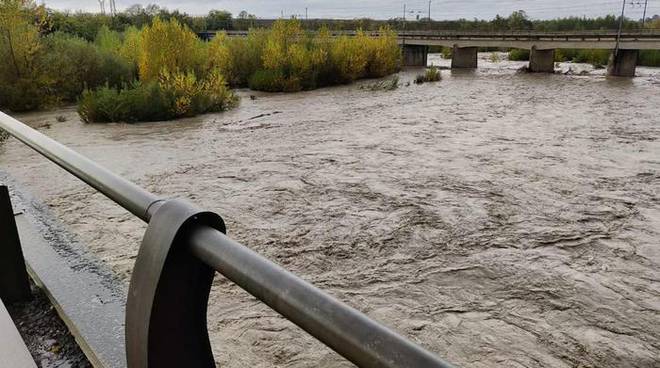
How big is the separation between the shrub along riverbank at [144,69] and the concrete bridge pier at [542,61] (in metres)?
11.1

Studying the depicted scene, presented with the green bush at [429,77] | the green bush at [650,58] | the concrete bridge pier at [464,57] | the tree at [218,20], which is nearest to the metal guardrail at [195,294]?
the green bush at [429,77]

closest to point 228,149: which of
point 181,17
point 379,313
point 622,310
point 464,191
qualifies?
point 464,191

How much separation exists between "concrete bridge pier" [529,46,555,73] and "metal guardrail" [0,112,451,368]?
28.0m

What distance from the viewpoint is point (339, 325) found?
72 centimetres

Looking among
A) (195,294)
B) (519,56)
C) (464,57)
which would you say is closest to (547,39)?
(464,57)

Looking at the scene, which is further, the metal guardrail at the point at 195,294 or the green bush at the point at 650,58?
the green bush at the point at 650,58

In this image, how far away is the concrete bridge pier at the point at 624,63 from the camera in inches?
938

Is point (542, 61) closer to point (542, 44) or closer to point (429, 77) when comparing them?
point (542, 44)

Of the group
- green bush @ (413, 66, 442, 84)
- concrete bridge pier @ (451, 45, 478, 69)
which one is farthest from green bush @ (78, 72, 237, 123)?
concrete bridge pier @ (451, 45, 478, 69)

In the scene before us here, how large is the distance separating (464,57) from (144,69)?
20767mm

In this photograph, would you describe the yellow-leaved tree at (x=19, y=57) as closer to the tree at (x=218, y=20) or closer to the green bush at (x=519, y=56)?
the green bush at (x=519, y=56)

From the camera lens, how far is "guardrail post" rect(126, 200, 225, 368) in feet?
3.29

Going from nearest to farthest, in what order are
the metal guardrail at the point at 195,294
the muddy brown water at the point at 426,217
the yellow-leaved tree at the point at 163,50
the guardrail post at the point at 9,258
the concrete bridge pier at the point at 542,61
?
the metal guardrail at the point at 195,294 < the guardrail post at the point at 9,258 < the muddy brown water at the point at 426,217 < the yellow-leaved tree at the point at 163,50 < the concrete bridge pier at the point at 542,61

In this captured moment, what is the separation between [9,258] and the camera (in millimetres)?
2074
